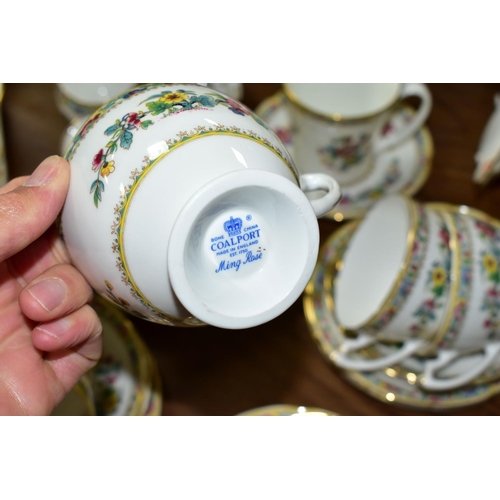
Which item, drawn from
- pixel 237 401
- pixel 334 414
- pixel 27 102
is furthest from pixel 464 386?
pixel 27 102

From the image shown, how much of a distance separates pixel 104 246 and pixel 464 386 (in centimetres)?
60

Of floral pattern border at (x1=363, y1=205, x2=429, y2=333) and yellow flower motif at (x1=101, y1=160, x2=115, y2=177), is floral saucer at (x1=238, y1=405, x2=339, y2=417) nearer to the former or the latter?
floral pattern border at (x1=363, y1=205, x2=429, y2=333)

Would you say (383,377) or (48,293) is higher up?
(48,293)

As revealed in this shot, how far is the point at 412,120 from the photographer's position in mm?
1101

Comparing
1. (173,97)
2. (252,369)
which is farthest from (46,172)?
(252,369)

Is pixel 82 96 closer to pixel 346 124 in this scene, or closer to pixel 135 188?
pixel 346 124

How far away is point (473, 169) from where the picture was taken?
1.10 meters

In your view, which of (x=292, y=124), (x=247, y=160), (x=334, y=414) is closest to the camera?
(x=247, y=160)

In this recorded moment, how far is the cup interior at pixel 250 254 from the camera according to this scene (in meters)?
0.56

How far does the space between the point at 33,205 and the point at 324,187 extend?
0.30m

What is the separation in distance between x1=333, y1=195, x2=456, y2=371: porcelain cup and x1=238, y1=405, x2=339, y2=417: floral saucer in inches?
3.6

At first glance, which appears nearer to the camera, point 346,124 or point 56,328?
point 56,328

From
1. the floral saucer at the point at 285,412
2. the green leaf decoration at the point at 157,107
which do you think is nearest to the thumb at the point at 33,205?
the green leaf decoration at the point at 157,107

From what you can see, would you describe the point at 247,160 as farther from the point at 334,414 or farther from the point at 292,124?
the point at 292,124
